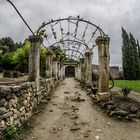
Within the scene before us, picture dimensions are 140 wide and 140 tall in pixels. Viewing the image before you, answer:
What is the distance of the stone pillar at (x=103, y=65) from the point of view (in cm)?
1217

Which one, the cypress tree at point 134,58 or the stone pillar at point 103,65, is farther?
the cypress tree at point 134,58

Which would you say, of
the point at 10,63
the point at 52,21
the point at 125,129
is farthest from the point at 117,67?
the point at 125,129

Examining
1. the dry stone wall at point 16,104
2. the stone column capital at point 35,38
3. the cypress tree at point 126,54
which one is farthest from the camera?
the cypress tree at point 126,54

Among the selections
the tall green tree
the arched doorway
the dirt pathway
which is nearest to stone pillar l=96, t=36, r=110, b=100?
the dirt pathway

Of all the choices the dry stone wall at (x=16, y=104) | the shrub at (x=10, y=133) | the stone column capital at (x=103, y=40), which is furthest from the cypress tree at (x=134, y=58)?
the shrub at (x=10, y=133)

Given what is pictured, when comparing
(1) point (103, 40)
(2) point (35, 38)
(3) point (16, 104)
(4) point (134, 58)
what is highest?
(4) point (134, 58)

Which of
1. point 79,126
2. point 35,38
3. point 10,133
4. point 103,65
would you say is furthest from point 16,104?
point 103,65

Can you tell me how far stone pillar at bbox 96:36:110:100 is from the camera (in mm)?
12172

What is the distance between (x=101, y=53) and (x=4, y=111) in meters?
7.03

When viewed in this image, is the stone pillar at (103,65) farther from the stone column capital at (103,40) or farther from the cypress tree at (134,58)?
the cypress tree at (134,58)

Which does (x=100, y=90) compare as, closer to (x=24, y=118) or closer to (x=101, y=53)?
(x=101, y=53)

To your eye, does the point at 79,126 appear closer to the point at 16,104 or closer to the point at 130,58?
the point at 16,104

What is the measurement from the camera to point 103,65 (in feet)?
40.1

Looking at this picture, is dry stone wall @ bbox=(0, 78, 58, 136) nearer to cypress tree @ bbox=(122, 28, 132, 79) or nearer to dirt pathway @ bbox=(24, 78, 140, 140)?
dirt pathway @ bbox=(24, 78, 140, 140)
